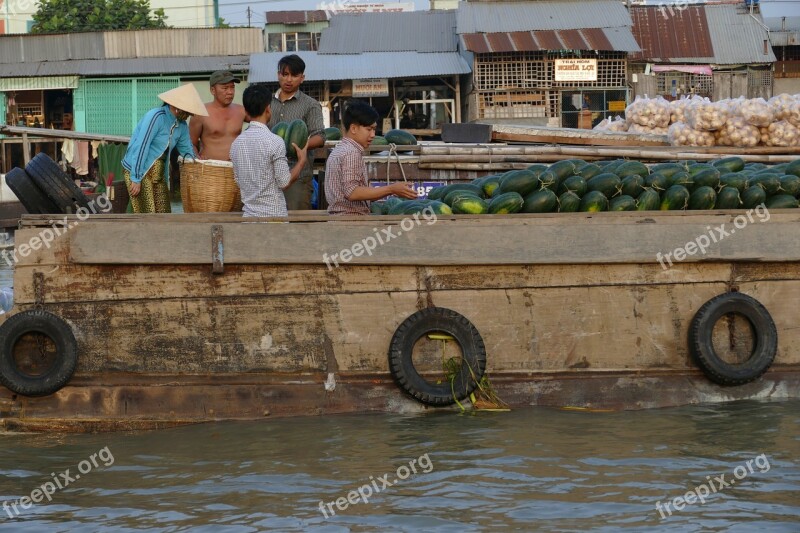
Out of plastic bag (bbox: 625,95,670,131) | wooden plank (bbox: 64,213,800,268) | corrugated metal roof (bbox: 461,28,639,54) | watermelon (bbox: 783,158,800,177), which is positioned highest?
corrugated metal roof (bbox: 461,28,639,54)

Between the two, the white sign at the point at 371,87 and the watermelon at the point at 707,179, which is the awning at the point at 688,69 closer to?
the white sign at the point at 371,87

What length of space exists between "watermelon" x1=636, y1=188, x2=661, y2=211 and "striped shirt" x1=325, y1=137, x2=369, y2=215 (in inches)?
66.5

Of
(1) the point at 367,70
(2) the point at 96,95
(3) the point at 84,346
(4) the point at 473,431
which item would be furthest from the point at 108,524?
(2) the point at 96,95

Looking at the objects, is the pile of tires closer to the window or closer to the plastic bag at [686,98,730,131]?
the plastic bag at [686,98,730,131]

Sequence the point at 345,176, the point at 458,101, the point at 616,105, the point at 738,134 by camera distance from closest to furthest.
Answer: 1. the point at 345,176
2. the point at 738,134
3. the point at 616,105
4. the point at 458,101

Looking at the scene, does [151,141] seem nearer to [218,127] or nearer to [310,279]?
[218,127]

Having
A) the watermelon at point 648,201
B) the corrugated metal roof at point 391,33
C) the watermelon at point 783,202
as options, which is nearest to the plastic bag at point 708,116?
the watermelon at point 783,202

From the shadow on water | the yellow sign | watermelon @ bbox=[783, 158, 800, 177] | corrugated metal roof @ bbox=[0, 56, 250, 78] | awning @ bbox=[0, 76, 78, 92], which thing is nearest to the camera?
the shadow on water

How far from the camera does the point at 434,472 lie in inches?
207

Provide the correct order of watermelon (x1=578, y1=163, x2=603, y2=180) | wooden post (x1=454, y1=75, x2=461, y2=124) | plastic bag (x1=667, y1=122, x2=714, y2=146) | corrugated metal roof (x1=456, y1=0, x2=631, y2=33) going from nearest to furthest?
watermelon (x1=578, y1=163, x2=603, y2=180) → plastic bag (x1=667, y1=122, x2=714, y2=146) → corrugated metal roof (x1=456, y1=0, x2=631, y2=33) → wooden post (x1=454, y1=75, x2=461, y2=124)

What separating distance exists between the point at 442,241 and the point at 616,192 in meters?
1.31

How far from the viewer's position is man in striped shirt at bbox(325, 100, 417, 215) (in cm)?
613

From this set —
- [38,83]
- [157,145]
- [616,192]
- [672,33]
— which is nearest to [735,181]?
[616,192]

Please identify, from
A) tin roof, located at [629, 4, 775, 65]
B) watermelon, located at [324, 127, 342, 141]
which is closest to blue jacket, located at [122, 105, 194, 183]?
watermelon, located at [324, 127, 342, 141]
